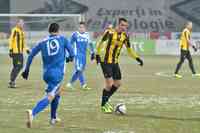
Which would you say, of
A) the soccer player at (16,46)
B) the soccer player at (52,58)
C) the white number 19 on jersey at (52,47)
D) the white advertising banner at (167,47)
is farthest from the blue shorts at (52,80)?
the white advertising banner at (167,47)

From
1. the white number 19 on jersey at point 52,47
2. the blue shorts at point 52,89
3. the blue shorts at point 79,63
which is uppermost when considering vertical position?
the white number 19 on jersey at point 52,47

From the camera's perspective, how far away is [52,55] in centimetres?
1045

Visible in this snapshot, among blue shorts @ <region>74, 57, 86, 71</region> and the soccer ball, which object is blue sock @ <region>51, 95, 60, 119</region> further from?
blue shorts @ <region>74, 57, 86, 71</region>

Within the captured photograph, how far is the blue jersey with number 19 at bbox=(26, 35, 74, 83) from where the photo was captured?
34.2 ft

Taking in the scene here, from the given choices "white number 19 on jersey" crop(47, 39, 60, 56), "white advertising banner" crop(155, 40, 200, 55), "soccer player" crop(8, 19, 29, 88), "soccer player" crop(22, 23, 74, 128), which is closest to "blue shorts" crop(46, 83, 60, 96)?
"soccer player" crop(22, 23, 74, 128)

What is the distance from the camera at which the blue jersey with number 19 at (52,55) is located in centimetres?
1041

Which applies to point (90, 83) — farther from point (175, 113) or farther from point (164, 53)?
point (164, 53)

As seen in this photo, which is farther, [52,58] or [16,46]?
[16,46]

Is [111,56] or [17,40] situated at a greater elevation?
[111,56]

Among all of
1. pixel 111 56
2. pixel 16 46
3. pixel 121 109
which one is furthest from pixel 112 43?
pixel 16 46

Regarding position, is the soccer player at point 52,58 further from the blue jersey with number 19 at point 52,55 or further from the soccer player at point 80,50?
the soccer player at point 80,50

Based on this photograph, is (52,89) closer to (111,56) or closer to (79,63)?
(111,56)

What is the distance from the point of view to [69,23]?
1549 inches

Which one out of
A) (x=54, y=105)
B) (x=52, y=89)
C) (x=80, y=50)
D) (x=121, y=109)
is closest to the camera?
(x=52, y=89)
